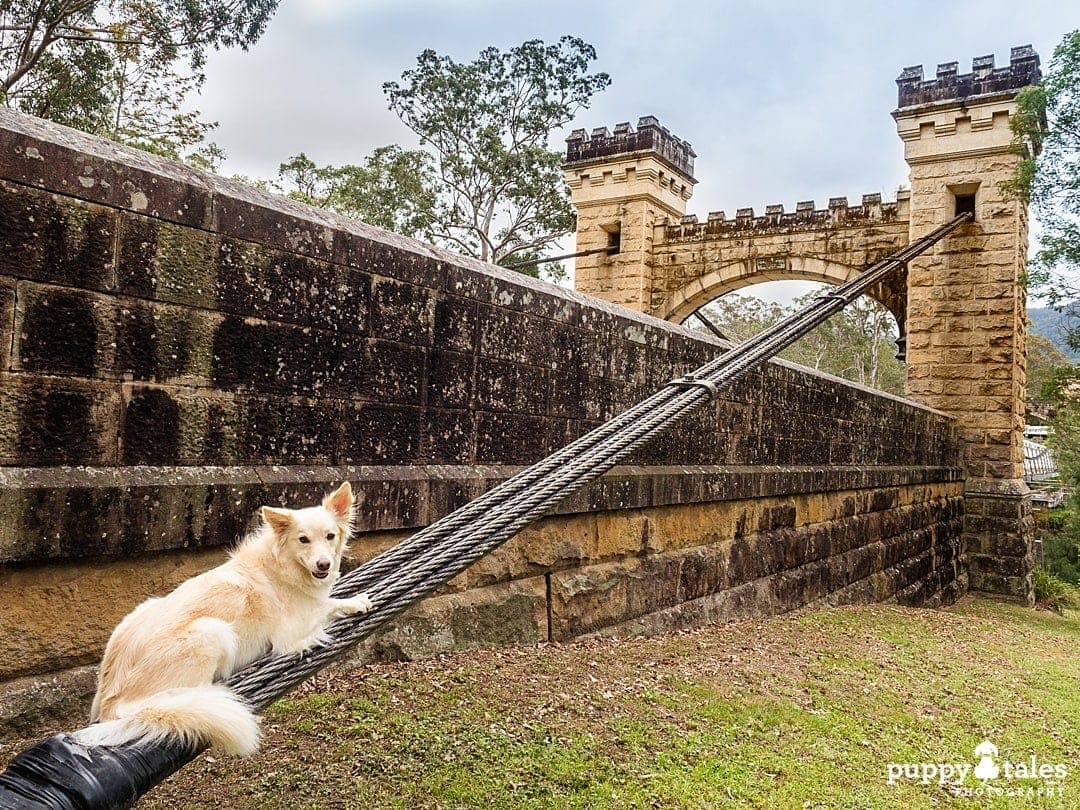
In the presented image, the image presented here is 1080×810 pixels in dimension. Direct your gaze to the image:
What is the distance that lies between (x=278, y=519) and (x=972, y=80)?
13213mm

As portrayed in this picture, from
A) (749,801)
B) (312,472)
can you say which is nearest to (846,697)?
(749,801)

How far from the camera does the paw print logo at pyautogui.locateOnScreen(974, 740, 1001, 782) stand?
3145 mm

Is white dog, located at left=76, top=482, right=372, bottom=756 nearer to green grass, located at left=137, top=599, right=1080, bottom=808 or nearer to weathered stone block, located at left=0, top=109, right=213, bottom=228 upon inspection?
green grass, located at left=137, top=599, right=1080, bottom=808

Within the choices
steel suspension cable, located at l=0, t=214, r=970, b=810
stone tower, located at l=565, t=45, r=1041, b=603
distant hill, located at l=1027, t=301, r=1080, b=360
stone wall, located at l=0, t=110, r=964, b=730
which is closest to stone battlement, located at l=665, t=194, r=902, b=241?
stone tower, located at l=565, t=45, r=1041, b=603

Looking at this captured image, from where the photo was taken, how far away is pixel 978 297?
11727mm

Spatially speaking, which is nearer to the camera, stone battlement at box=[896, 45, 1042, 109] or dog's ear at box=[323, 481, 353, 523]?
dog's ear at box=[323, 481, 353, 523]

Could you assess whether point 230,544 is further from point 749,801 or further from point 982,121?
point 982,121

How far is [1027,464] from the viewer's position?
109ft

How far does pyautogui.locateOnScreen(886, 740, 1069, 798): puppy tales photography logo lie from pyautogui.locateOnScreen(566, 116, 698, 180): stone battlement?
42.4 feet

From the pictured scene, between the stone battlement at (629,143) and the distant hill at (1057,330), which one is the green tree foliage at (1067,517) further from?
the stone battlement at (629,143)

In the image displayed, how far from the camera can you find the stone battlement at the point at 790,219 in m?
13.7

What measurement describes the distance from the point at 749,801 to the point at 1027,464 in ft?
119

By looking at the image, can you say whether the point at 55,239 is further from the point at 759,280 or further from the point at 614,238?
the point at 614,238

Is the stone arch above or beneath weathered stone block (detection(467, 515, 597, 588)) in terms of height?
above
